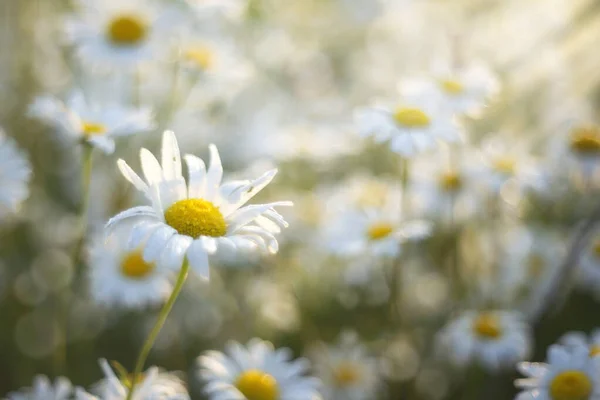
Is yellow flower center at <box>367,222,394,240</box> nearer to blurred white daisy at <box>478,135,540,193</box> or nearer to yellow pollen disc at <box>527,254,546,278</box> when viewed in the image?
blurred white daisy at <box>478,135,540,193</box>

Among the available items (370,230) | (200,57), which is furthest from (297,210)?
(200,57)

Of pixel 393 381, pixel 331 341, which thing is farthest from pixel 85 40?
pixel 393 381

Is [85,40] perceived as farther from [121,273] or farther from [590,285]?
[590,285]

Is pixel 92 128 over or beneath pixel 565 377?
over

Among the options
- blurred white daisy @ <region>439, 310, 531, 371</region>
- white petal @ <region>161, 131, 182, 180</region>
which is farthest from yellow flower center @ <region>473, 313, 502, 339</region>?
white petal @ <region>161, 131, 182, 180</region>

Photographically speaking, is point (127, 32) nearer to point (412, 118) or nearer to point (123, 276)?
point (123, 276)

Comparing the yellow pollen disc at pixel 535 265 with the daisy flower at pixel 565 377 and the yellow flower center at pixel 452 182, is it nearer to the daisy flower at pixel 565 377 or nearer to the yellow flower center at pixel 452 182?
the yellow flower center at pixel 452 182

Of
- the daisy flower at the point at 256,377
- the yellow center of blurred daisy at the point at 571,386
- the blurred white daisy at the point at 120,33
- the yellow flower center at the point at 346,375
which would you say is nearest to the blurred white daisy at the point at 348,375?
the yellow flower center at the point at 346,375
